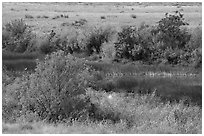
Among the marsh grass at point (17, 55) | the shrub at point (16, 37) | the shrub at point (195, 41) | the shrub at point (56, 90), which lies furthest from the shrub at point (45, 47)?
the shrub at point (56, 90)

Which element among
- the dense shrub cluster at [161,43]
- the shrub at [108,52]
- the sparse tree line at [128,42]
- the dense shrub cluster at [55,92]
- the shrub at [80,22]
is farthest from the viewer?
the shrub at [80,22]

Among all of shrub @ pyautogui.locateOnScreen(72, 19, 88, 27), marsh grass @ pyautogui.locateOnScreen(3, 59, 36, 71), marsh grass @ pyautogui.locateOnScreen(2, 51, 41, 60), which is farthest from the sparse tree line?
shrub @ pyautogui.locateOnScreen(72, 19, 88, 27)

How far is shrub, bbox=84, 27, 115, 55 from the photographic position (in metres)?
26.6

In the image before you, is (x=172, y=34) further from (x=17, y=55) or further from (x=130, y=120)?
(x=130, y=120)

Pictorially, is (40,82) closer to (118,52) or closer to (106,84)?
(106,84)

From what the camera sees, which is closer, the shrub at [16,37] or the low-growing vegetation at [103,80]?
the low-growing vegetation at [103,80]

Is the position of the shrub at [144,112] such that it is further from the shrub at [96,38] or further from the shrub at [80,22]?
the shrub at [80,22]

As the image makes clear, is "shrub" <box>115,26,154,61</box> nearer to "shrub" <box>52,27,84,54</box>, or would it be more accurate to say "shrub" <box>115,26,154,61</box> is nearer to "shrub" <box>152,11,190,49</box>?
"shrub" <box>152,11,190,49</box>

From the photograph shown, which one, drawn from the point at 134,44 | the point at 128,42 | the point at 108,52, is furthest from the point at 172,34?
the point at 108,52

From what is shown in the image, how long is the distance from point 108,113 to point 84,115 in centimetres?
116

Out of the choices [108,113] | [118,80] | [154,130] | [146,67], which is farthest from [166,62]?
[154,130]

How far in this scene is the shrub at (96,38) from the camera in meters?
26.6

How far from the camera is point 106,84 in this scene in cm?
1902

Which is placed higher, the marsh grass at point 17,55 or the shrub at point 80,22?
the shrub at point 80,22
